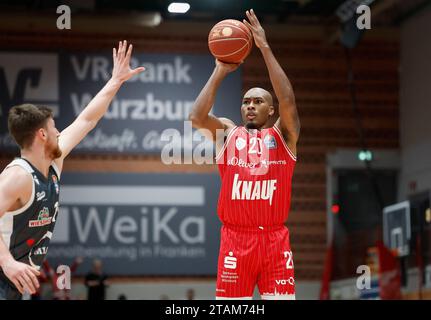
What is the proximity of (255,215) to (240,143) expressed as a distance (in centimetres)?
62

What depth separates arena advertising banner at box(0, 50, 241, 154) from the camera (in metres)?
18.1

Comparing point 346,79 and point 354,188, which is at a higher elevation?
point 346,79

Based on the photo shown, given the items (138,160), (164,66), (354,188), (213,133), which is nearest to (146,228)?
(138,160)

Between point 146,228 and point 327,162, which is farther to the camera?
point 327,162

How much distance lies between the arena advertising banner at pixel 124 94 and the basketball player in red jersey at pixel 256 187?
1112 cm

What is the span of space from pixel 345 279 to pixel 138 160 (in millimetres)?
5303

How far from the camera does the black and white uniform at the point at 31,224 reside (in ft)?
17.3

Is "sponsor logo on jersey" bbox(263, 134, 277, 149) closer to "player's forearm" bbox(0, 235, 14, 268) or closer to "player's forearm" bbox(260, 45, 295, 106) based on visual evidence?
"player's forearm" bbox(260, 45, 295, 106)

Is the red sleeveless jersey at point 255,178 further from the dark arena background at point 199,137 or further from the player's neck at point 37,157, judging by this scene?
the dark arena background at point 199,137

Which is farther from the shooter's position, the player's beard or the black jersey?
the player's beard

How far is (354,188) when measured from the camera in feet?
63.5

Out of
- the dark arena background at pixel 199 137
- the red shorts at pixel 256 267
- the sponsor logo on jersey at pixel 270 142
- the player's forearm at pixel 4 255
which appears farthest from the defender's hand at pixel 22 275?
the dark arena background at pixel 199 137

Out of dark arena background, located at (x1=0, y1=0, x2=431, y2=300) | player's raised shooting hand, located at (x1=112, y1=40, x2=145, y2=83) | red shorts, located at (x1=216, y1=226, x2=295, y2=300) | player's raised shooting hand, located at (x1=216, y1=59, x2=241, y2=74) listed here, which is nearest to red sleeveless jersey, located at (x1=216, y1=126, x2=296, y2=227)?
red shorts, located at (x1=216, y1=226, x2=295, y2=300)
